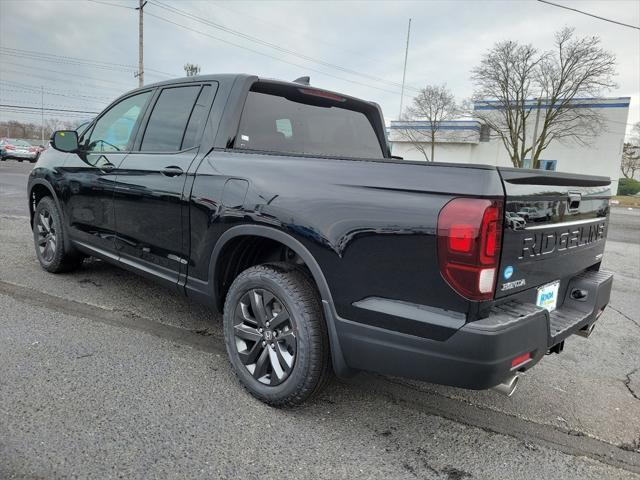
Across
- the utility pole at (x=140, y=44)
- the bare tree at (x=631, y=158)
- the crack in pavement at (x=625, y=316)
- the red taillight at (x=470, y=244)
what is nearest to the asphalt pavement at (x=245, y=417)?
the crack in pavement at (x=625, y=316)

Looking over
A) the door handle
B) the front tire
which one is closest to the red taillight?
the front tire

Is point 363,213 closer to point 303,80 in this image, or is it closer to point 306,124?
point 306,124

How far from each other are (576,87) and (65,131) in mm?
39330

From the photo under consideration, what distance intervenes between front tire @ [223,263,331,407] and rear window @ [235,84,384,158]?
0.97m

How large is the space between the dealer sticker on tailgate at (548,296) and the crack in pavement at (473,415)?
2.18 ft

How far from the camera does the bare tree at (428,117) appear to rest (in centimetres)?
4284

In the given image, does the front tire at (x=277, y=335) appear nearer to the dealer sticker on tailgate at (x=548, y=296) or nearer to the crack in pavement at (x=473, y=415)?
the crack in pavement at (x=473, y=415)

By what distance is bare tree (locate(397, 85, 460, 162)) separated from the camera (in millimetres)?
42844

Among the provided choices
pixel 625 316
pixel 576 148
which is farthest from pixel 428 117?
pixel 625 316

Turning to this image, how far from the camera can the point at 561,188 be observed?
7.79 ft

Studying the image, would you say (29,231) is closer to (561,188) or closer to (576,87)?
(561,188)

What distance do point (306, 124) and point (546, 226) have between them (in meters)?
1.84

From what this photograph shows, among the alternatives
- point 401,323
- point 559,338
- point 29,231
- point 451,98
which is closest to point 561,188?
point 559,338

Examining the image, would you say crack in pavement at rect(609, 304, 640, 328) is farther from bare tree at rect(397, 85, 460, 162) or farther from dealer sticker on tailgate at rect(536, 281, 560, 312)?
bare tree at rect(397, 85, 460, 162)
